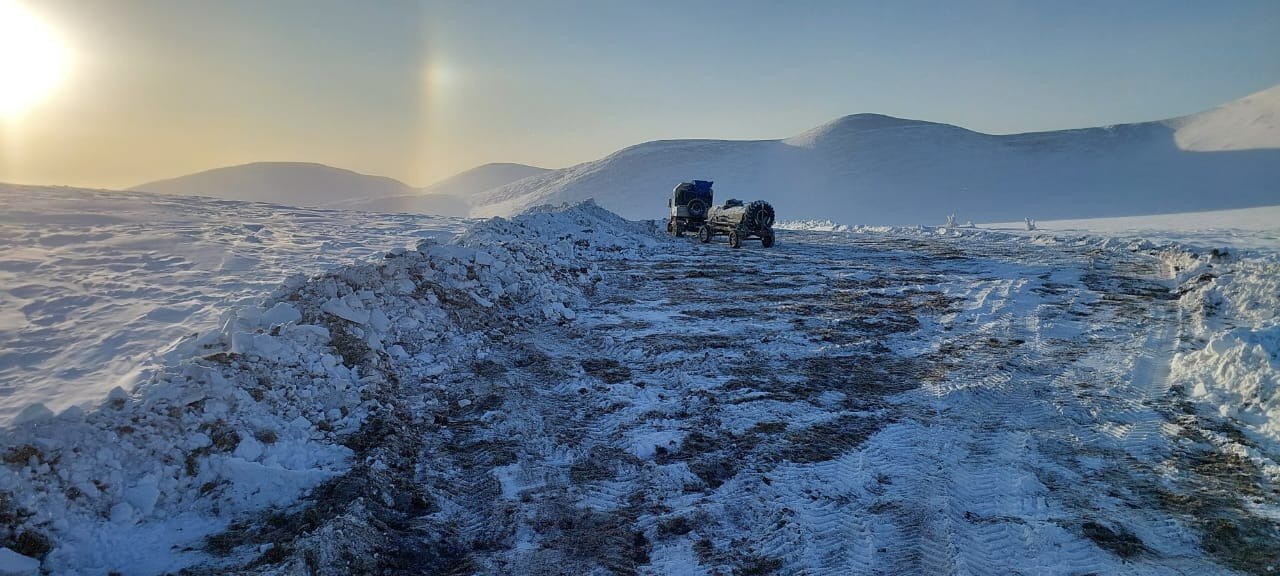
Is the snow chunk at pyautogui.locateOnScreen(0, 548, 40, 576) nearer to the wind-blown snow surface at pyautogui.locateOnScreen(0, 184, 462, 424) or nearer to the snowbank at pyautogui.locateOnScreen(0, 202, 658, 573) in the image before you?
the snowbank at pyautogui.locateOnScreen(0, 202, 658, 573)

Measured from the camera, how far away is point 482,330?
7.95m

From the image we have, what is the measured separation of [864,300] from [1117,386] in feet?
15.1

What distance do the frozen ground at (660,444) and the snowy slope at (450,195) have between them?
2330 inches

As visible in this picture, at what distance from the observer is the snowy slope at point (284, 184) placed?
77.6 metres

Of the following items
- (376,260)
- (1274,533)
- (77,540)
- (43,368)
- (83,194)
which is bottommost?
(1274,533)

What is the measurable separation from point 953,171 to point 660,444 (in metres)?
51.7

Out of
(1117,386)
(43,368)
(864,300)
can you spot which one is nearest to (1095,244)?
(864,300)

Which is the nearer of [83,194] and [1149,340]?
[1149,340]

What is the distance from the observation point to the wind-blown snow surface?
4871 mm

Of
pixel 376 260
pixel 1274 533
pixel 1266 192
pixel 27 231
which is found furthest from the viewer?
pixel 1266 192

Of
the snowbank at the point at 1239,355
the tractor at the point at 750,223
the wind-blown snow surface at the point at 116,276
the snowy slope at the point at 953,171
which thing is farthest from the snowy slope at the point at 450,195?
the snowbank at the point at 1239,355

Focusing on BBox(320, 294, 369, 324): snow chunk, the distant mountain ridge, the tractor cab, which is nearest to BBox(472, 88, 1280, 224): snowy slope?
the distant mountain ridge

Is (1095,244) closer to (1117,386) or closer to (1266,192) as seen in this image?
(1117,386)

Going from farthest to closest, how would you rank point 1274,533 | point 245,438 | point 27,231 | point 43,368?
1. point 27,231
2. point 43,368
3. point 245,438
4. point 1274,533
